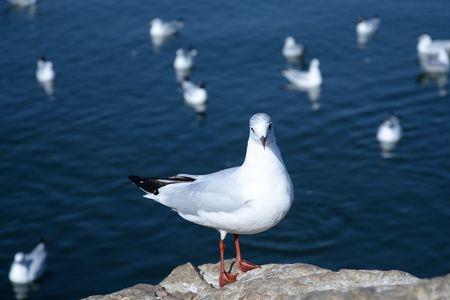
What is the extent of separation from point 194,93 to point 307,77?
3583mm

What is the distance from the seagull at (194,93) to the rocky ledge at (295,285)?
13.5 metres

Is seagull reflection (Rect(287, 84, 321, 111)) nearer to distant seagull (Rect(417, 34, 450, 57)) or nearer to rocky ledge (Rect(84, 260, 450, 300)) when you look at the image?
distant seagull (Rect(417, 34, 450, 57))

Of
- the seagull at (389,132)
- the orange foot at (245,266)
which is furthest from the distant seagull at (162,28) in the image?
the orange foot at (245,266)

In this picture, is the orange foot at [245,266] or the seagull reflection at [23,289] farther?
the seagull reflection at [23,289]

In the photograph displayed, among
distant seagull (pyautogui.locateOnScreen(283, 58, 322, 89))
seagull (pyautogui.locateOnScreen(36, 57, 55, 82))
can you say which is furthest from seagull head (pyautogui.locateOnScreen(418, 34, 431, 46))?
seagull (pyautogui.locateOnScreen(36, 57, 55, 82))

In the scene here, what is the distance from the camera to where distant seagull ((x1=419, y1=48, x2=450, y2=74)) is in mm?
24438

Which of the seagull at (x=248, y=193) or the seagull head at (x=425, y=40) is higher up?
the seagull head at (x=425, y=40)

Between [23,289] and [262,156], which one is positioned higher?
[262,156]

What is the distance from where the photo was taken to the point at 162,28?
27125 millimetres

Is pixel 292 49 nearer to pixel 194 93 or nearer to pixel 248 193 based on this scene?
pixel 194 93

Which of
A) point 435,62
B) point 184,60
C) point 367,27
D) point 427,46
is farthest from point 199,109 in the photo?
point 427,46

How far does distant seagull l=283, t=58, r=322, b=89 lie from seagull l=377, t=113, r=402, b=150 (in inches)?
142

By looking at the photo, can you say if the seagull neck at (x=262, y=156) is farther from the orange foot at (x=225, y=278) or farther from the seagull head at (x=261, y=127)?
the orange foot at (x=225, y=278)

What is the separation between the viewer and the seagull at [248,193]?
26.3 ft
